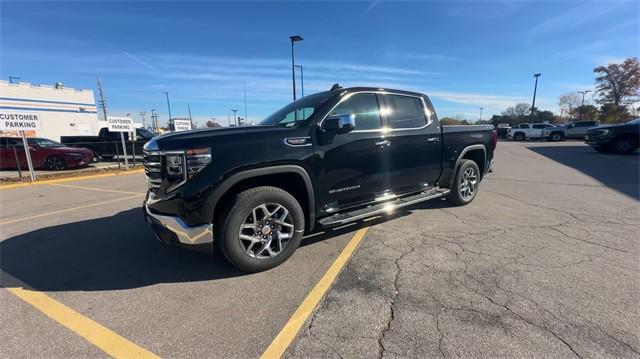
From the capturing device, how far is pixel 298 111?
4004 millimetres

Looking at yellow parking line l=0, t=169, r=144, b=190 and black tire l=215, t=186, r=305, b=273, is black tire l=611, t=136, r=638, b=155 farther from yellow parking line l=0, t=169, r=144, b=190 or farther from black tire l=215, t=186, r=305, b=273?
yellow parking line l=0, t=169, r=144, b=190

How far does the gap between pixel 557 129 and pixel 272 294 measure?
39203mm

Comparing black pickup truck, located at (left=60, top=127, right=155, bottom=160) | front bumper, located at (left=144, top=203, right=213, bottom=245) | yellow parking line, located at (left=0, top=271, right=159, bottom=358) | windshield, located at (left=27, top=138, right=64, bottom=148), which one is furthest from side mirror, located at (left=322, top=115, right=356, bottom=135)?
black pickup truck, located at (left=60, top=127, right=155, bottom=160)

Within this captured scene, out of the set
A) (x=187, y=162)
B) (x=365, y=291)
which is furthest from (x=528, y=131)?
(x=187, y=162)

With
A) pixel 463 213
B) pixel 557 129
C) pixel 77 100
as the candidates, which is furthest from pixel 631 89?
pixel 77 100

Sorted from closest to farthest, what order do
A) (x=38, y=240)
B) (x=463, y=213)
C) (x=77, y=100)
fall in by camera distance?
1. (x=38, y=240)
2. (x=463, y=213)
3. (x=77, y=100)

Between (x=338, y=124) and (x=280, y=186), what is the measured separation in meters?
0.95

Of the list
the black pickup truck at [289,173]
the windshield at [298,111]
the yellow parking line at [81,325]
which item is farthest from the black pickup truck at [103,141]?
the black pickup truck at [289,173]

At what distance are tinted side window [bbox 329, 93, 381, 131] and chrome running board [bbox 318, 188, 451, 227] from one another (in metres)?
1.04

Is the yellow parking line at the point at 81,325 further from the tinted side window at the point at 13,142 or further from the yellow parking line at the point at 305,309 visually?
the tinted side window at the point at 13,142

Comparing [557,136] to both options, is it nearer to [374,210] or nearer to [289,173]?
[374,210]

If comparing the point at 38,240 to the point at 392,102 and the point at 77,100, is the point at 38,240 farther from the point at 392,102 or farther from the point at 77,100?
the point at 77,100

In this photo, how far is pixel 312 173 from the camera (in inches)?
133

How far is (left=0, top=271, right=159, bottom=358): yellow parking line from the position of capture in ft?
6.87
